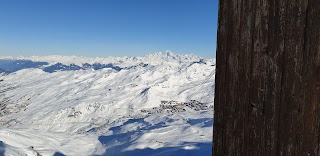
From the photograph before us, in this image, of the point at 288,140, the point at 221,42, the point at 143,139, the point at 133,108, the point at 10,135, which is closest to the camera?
the point at 288,140

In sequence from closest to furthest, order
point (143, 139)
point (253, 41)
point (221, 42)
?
1. point (253, 41)
2. point (221, 42)
3. point (143, 139)

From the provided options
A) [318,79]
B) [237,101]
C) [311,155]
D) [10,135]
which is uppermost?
[318,79]

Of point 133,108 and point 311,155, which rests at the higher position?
point 311,155

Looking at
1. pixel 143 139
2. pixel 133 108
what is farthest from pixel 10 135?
pixel 133 108

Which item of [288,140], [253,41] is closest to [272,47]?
[253,41]

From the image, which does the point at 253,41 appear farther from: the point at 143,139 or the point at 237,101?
the point at 143,139

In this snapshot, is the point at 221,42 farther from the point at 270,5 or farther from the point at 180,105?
the point at 180,105

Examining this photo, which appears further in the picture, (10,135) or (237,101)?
(10,135)
